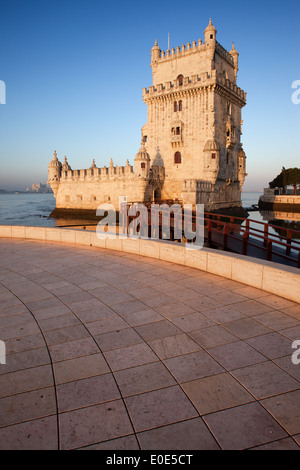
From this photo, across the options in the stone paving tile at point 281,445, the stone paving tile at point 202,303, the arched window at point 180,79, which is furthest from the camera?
the arched window at point 180,79

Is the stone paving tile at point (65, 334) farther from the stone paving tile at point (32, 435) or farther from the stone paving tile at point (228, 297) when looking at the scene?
the stone paving tile at point (228, 297)

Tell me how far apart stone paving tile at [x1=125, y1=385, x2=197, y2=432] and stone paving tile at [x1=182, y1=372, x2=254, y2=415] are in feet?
0.31

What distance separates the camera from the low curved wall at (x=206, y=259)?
17.4ft

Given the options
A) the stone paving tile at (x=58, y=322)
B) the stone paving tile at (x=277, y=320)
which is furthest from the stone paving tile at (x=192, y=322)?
the stone paving tile at (x=58, y=322)

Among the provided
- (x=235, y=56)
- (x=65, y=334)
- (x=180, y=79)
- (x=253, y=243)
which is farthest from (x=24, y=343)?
(x=235, y=56)

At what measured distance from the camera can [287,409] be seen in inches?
105

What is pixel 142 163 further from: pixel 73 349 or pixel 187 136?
pixel 73 349

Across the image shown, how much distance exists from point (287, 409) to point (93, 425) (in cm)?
181

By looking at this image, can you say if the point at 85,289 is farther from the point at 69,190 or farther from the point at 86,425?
the point at 69,190

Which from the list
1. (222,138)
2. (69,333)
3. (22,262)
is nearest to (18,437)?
(69,333)

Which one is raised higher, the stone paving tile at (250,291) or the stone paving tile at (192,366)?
the stone paving tile at (250,291)

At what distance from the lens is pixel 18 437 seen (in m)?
2.37

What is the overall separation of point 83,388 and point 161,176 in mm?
32317

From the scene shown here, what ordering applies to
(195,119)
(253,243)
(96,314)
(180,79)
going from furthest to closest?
(180,79) → (195,119) → (253,243) → (96,314)
